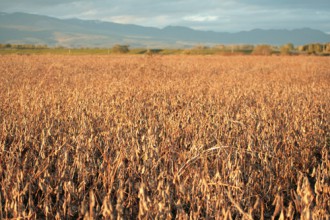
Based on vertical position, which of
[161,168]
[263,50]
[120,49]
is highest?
[120,49]

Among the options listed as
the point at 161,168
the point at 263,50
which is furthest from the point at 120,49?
the point at 161,168

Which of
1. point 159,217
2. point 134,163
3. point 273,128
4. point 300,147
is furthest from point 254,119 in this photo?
point 159,217

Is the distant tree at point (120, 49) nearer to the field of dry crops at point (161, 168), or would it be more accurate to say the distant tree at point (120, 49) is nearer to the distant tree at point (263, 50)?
the distant tree at point (263, 50)

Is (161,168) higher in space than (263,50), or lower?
lower

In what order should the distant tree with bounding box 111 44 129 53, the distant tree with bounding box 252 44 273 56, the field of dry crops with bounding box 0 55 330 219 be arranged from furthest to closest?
the distant tree with bounding box 111 44 129 53, the distant tree with bounding box 252 44 273 56, the field of dry crops with bounding box 0 55 330 219

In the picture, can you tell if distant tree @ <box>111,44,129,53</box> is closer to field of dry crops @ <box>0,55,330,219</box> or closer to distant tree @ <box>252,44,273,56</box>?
distant tree @ <box>252,44,273,56</box>

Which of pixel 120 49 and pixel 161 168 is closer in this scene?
pixel 161 168

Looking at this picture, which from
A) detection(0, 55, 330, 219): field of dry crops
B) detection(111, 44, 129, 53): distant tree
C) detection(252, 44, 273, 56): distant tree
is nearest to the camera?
detection(0, 55, 330, 219): field of dry crops

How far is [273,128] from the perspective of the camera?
4.04 metres

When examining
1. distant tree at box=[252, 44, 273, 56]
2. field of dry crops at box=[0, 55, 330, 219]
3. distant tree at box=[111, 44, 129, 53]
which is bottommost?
field of dry crops at box=[0, 55, 330, 219]

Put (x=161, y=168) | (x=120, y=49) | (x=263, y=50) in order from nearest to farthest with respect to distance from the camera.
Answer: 1. (x=161, y=168)
2. (x=263, y=50)
3. (x=120, y=49)

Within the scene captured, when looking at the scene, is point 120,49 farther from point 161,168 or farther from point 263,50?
point 161,168

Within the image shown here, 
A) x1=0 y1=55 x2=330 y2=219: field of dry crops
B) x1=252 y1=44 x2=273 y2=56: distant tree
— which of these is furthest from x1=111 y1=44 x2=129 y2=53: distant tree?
x1=0 y1=55 x2=330 y2=219: field of dry crops

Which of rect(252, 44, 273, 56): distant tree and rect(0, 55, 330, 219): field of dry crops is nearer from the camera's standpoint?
rect(0, 55, 330, 219): field of dry crops
